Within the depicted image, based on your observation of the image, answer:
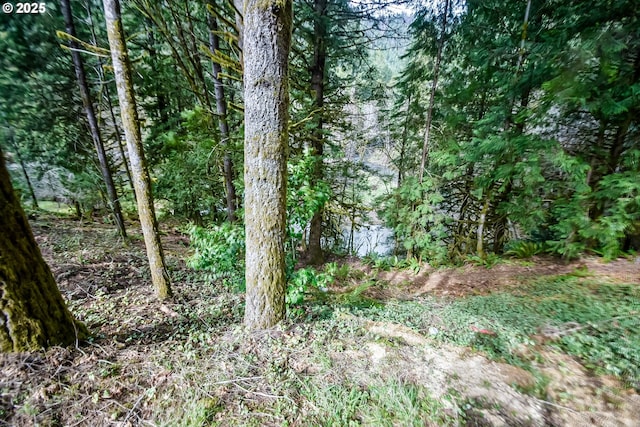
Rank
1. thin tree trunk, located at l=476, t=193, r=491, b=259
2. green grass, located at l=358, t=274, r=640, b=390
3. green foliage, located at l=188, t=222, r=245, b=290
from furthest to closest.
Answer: thin tree trunk, located at l=476, t=193, r=491, b=259
green foliage, located at l=188, t=222, r=245, b=290
green grass, located at l=358, t=274, r=640, b=390

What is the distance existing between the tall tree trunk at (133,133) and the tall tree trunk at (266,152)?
1688mm

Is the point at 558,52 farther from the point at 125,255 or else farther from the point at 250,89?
the point at 125,255

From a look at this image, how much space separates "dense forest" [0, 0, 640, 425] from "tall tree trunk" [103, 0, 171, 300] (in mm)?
24

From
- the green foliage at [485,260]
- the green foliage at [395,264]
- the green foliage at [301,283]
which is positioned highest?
the green foliage at [301,283]

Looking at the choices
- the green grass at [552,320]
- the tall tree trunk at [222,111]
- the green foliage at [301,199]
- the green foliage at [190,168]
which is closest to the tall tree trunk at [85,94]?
the green foliage at [190,168]

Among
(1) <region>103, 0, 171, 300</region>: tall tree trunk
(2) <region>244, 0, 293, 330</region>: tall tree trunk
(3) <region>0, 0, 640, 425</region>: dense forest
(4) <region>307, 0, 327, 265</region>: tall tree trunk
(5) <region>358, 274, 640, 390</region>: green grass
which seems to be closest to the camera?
(2) <region>244, 0, 293, 330</region>: tall tree trunk

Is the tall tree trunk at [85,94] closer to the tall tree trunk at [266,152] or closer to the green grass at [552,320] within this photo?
the tall tree trunk at [266,152]

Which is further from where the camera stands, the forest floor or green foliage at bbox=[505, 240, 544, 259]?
green foliage at bbox=[505, 240, 544, 259]

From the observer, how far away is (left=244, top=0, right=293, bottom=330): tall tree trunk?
7.22ft

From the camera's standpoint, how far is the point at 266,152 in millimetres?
2463

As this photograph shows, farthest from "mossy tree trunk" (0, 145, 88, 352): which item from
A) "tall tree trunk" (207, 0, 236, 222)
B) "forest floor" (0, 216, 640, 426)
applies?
"tall tree trunk" (207, 0, 236, 222)

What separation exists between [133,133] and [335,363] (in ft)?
12.0

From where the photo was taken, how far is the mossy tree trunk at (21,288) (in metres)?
1.89

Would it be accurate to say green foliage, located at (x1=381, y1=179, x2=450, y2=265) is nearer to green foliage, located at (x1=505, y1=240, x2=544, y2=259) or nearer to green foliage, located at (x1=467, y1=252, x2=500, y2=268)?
green foliage, located at (x1=467, y1=252, x2=500, y2=268)
